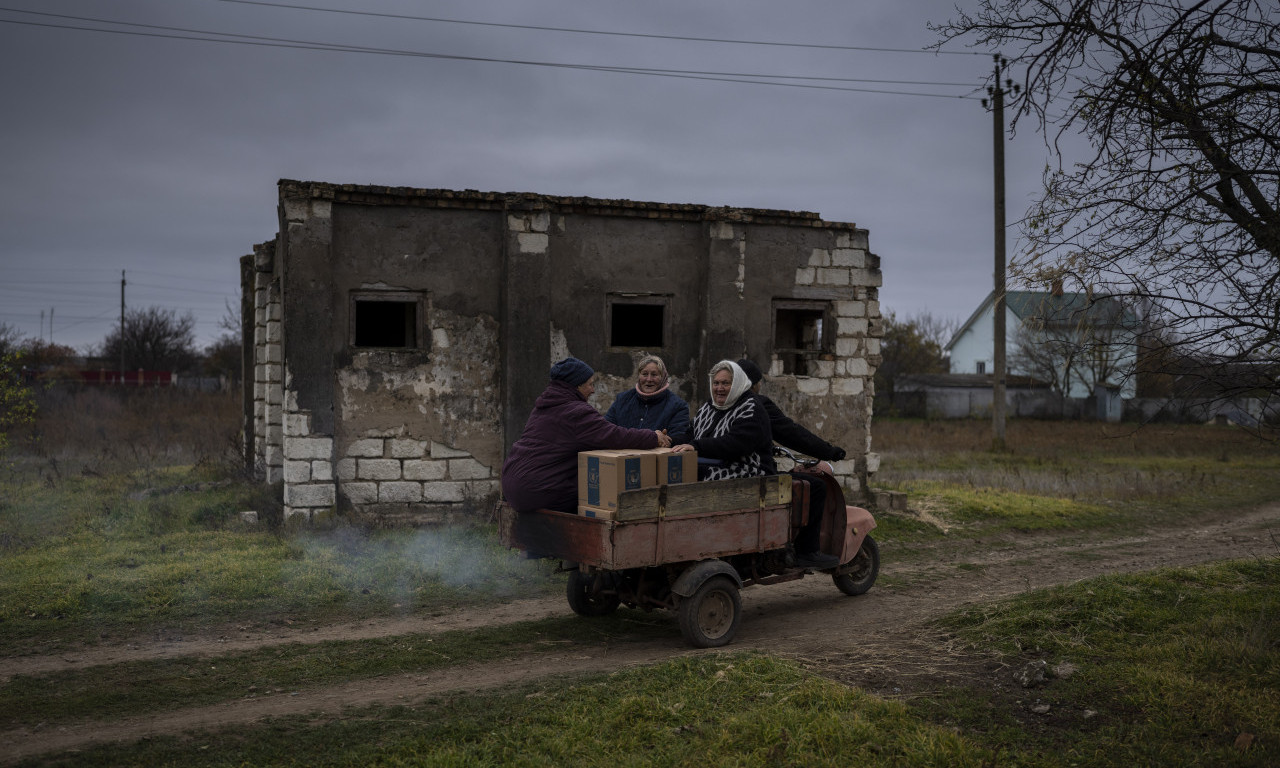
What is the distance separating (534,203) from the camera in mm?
12297

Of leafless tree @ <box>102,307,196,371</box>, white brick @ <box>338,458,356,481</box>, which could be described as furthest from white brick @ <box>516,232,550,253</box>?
leafless tree @ <box>102,307,196,371</box>

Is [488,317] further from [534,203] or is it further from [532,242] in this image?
[534,203]

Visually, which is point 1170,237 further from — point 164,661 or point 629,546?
point 164,661

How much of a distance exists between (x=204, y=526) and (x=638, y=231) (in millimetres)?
6596

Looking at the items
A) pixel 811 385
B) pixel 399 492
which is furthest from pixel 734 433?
pixel 811 385

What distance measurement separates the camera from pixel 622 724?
5.02 metres

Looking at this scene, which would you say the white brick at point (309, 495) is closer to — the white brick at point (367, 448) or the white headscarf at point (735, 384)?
the white brick at point (367, 448)

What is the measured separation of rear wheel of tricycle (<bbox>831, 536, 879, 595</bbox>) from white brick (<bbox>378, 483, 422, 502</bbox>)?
5.54 meters

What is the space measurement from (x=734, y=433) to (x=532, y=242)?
230 inches

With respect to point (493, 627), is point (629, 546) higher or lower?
higher

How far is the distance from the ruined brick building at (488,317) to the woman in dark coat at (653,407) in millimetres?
4089

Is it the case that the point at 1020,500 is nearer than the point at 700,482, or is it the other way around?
the point at 700,482

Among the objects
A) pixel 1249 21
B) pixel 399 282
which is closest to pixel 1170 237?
pixel 1249 21

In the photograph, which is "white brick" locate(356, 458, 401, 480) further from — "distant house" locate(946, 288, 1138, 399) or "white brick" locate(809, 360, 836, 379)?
"distant house" locate(946, 288, 1138, 399)
